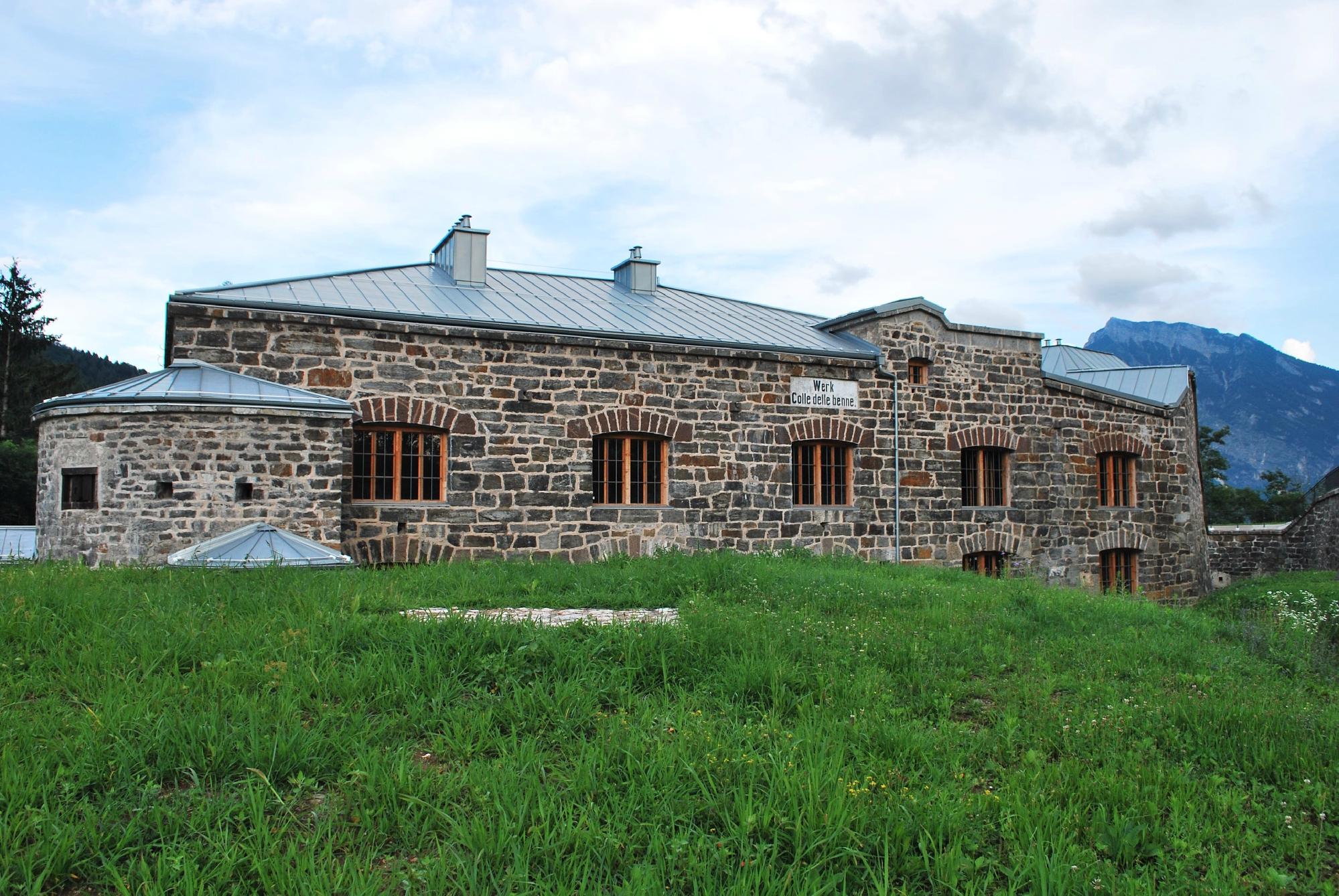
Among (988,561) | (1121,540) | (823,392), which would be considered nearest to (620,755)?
(823,392)

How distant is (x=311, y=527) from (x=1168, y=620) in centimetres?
929

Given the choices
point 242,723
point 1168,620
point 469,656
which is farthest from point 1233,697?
point 242,723

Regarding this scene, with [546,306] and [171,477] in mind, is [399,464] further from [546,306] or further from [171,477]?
[546,306]

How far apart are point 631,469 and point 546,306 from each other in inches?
121

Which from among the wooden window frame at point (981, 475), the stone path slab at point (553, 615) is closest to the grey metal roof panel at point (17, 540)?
the stone path slab at point (553, 615)

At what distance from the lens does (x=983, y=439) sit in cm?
1623

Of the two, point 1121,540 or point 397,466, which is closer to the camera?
point 397,466

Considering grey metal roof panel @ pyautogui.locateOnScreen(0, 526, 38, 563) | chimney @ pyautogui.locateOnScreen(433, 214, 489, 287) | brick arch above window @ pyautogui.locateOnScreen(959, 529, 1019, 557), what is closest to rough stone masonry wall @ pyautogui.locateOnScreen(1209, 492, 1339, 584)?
brick arch above window @ pyautogui.locateOnScreen(959, 529, 1019, 557)

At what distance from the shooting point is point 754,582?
8.72 metres

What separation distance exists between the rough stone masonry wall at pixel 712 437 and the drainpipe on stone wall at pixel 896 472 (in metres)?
0.09

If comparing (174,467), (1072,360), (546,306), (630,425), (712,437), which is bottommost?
(174,467)

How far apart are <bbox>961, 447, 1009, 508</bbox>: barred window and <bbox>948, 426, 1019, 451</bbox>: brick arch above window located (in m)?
0.17

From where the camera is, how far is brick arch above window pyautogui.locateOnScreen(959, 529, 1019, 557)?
52.4 ft

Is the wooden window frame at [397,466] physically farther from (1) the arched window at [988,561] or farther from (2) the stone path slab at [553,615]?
(1) the arched window at [988,561]
